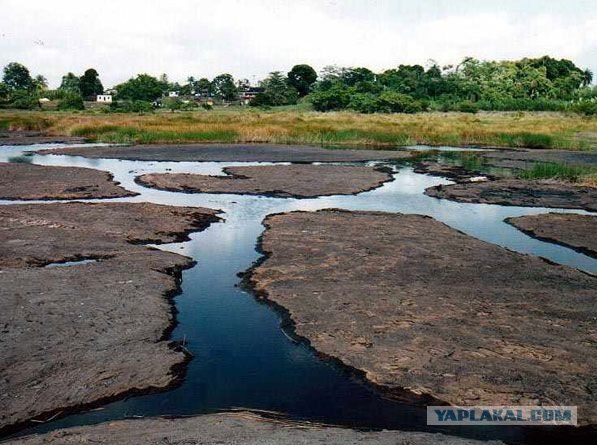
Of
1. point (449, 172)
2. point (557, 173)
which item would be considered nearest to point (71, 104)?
point (449, 172)

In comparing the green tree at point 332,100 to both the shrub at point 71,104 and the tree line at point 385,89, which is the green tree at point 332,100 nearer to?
the tree line at point 385,89

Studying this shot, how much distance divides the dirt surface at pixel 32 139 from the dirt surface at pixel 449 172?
90.7ft

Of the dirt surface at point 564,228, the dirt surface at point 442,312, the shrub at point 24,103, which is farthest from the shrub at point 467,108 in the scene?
the dirt surface at point 442,312

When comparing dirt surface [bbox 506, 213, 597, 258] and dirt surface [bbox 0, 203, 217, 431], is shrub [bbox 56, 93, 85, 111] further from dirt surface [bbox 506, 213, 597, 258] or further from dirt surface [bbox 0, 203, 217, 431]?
dirt surface [bbox 506, 213, 597, 258]

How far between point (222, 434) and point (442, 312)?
14.9 feet

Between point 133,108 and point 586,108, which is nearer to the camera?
point 586,108

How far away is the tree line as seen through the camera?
85.1 meters

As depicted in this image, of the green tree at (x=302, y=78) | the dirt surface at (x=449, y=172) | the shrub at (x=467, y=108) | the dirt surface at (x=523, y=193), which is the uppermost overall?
the green tree at (x=302, y=78)

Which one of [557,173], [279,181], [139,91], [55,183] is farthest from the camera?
[139,91]

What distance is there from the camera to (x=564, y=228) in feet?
51.6

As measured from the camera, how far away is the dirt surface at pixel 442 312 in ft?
22.7

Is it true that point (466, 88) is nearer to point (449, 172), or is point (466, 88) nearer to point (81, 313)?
point (449, 172)

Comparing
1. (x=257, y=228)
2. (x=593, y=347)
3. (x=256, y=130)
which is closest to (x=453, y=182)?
(x=257, y=228)

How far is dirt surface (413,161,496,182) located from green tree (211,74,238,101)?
94884 mm
